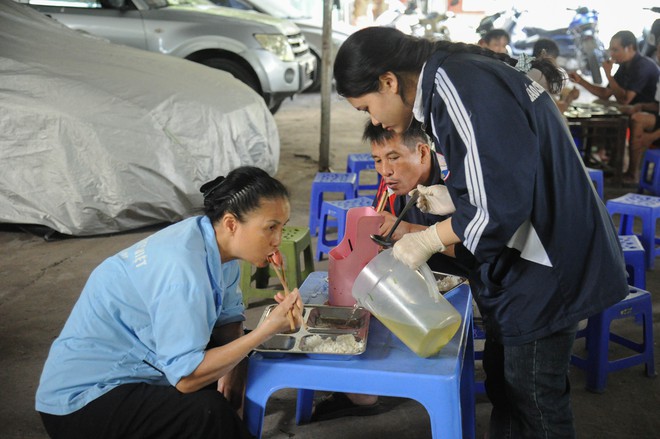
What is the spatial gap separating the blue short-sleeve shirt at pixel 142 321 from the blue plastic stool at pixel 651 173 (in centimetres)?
492

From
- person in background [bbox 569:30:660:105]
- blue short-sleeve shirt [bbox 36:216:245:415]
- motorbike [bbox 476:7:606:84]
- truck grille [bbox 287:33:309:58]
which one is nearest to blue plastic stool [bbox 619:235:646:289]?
blue short-sleeve shirt [bbox 36:216:245:415]

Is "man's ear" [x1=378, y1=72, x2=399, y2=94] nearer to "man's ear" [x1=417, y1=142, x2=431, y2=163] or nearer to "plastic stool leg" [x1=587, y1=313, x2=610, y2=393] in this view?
"man's ear" [x1=417, y1=142, x2=431, y2=163]

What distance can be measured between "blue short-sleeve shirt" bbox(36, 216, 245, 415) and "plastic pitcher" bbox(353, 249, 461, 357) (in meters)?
0.43

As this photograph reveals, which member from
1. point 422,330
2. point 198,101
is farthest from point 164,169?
point 422,330

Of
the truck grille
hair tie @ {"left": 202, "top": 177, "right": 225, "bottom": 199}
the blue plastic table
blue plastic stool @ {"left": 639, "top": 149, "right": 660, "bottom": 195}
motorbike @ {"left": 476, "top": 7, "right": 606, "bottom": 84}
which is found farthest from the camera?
motorbike @ {"left": 476, "top": 7, "right": 606, "bottom": 84}

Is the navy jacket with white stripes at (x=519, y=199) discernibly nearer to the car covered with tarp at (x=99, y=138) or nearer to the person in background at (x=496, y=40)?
the car covered with tarp at (x=99, y=138)

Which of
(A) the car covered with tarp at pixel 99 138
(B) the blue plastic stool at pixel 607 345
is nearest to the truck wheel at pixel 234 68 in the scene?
(A) the car covered with tarp at pixel 99 138

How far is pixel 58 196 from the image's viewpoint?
15.9ft

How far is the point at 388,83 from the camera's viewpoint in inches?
74.9

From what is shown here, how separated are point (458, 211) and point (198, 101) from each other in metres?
4.00

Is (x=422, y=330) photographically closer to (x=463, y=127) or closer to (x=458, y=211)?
(x=458, y=211)

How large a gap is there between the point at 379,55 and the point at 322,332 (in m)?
0.78

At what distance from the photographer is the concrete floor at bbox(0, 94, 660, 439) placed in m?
2.72

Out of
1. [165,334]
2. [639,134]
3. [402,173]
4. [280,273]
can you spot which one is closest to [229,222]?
[280,273]
